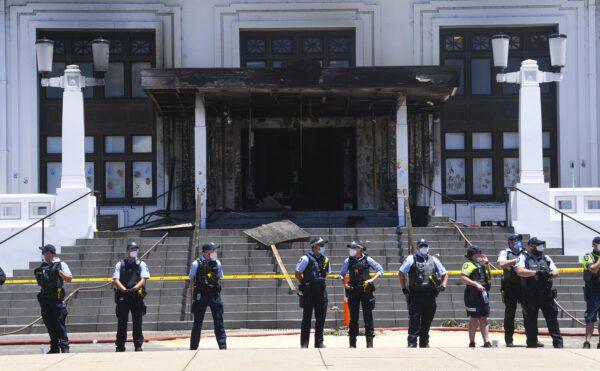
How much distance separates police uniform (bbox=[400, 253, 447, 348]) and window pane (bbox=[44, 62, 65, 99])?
1689cm

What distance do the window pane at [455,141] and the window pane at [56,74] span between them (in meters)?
10.7

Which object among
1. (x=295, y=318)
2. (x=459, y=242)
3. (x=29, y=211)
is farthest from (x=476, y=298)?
(x=29, y=211)

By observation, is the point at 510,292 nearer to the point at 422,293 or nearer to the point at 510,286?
the point at 510,286

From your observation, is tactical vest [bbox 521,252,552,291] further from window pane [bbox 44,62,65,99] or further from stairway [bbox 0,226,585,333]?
window pane [bbox 44,62,65,99]

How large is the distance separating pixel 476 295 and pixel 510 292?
2.93 feet

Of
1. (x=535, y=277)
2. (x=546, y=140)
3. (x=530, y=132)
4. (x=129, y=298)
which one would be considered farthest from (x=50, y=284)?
(x=546, y=140)

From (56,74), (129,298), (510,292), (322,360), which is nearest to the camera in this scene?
(322,360)

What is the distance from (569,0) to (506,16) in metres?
1.80

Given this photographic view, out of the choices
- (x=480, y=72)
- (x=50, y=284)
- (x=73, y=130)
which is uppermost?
(x=480, y=72)

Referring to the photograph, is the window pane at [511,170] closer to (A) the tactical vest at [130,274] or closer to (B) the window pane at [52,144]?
(B) the window pane at [52,144]

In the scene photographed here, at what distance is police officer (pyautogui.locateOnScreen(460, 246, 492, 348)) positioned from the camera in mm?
17750

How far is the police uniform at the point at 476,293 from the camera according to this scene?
1775 centimetres

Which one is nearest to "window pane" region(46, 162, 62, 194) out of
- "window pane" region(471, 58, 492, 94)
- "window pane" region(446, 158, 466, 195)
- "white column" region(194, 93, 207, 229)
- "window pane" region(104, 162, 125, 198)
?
"window pane" region(104, 162, 125, 198)

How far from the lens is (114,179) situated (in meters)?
31.9
